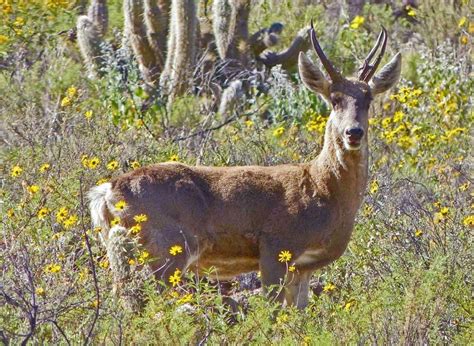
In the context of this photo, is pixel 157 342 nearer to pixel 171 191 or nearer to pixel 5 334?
pixel 5 334

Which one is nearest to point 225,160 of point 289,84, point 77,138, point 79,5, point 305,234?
point 77,138

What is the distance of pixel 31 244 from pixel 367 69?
115 inches

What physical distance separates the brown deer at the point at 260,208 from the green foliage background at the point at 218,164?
0.25m

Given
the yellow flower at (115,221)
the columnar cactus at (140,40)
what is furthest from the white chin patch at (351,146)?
the columnar cactus at (140,40)

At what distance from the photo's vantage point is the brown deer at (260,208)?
7938mm

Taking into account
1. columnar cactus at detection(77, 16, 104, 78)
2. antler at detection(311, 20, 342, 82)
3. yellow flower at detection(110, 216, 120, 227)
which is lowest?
yellow flower at detection(110, 216, 120, 227)

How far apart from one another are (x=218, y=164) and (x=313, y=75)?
1724 mm

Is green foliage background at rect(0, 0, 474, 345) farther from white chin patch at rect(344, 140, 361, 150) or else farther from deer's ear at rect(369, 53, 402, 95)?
deer's ear at rect(369, 53, 402, 95)

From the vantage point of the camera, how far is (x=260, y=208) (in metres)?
8.34

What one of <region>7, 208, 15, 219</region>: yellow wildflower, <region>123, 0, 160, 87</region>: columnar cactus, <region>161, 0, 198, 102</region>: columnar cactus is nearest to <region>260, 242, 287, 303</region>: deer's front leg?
<region>7, 208, 15, 219</region>: yellow wildflower

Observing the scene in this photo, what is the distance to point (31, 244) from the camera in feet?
24.2

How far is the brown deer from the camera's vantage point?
7938 millimetres

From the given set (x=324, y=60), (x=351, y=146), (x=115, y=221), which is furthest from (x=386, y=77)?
(x=115, y=221)

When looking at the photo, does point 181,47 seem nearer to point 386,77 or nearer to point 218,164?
point 218,164
